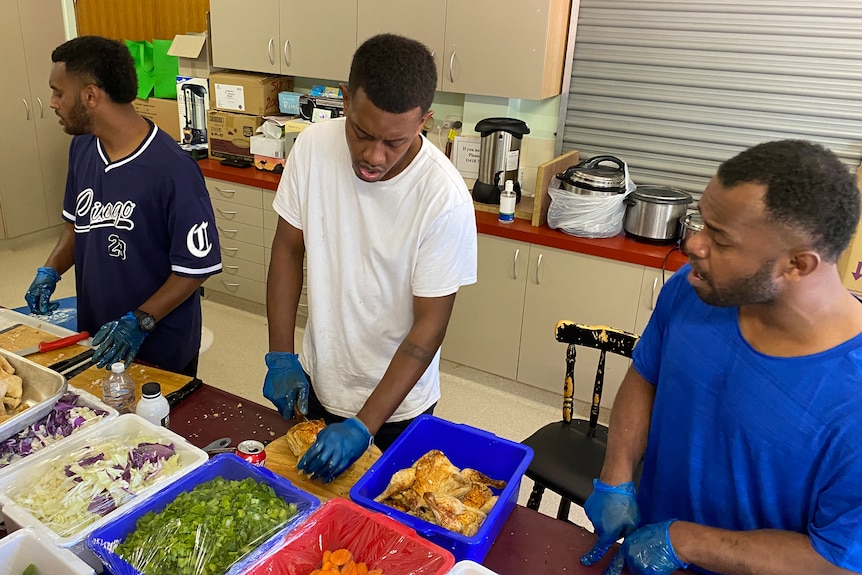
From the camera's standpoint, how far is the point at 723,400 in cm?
121

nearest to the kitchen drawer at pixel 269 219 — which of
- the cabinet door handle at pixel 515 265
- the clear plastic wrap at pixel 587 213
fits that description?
the cabinet door handle at pixel 515 265

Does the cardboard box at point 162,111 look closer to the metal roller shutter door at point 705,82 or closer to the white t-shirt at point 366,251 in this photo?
the metal roller shutter door at point 705,82

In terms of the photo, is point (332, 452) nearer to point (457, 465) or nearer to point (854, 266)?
point (457, 465)

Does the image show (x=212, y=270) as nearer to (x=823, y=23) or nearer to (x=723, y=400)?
(x=723, y=400)

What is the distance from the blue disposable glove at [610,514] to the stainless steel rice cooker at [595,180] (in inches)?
71.2

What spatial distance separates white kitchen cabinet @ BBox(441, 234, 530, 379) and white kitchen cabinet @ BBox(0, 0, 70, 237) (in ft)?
11.2

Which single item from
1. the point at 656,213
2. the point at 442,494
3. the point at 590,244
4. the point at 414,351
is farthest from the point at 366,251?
the point at 656,213

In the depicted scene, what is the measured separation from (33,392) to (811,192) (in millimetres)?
1581

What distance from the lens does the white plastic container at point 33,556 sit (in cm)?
100

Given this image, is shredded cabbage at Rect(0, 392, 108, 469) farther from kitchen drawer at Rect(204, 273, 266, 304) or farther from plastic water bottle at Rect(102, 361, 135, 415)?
kitchen drawer at Rect(204, 273, 266, 304)

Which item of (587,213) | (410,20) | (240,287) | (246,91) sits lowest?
(240,287)

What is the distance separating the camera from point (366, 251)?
60.8 inches

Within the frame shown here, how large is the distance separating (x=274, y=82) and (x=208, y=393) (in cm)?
281

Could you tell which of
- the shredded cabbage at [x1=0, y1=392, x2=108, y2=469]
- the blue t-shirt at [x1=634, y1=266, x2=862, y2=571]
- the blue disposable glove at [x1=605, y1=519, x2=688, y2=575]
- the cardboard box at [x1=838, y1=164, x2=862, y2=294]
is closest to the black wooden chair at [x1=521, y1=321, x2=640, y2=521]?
the blue t-shirt at [x1=634, y1=266, x2=862, y2=571]
